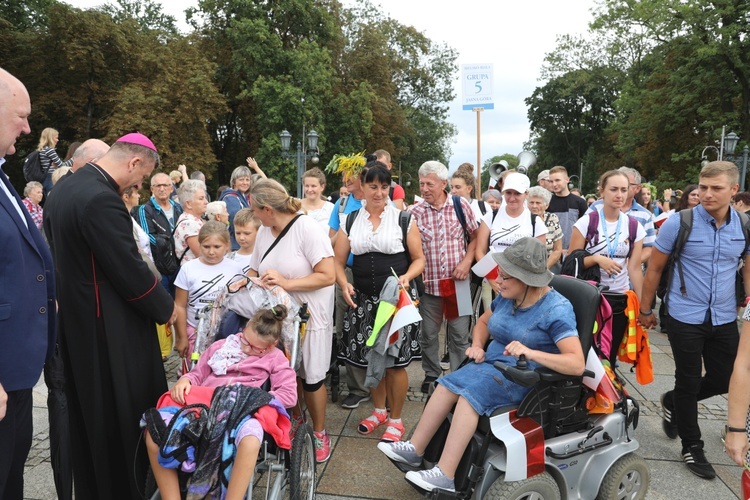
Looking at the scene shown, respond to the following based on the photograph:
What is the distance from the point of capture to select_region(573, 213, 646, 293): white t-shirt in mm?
4195

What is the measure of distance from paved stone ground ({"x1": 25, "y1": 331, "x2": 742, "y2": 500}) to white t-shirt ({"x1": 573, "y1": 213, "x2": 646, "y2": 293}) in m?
1.18

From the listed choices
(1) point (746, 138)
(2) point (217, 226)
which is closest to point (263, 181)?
(2) point (217, 226)

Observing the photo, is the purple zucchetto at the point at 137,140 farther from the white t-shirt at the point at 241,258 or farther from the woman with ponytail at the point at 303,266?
the white t-shirt at the point at 241,258

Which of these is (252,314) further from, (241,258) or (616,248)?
(616,248)

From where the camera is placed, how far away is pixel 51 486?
3.20m

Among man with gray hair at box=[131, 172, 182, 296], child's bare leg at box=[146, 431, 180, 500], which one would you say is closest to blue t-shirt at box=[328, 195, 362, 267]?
man with gray hair at box=[131, 172, 182, 296]

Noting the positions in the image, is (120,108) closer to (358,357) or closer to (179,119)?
(179,119)

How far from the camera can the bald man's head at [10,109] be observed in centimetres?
195

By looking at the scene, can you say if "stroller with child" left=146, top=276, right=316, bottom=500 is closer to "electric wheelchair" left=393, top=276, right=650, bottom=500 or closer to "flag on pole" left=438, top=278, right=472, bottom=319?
"electric wheelchair" left=393, top=276, right=650, bottom=500

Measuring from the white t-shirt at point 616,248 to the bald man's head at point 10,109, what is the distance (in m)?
3.88

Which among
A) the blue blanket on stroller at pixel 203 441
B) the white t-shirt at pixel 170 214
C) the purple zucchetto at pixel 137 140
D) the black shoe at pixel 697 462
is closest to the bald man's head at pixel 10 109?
the purple zucchetto at pixel 137 140

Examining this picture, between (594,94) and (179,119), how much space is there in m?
34.0

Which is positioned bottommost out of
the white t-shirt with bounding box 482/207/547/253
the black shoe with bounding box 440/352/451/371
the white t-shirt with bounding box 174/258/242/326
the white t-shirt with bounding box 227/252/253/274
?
the black shoe with bounding box 440/352/451/371

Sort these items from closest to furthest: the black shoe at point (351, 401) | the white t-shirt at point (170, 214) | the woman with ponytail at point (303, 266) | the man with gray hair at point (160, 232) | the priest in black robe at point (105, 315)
→ the priest in black robe at point (105, 315), the woman with ponytail at point (303, 266), the black shoe at point (351, 401), the man with gray hair at point (160, 232), the white t-shirt at point (170, 214)
